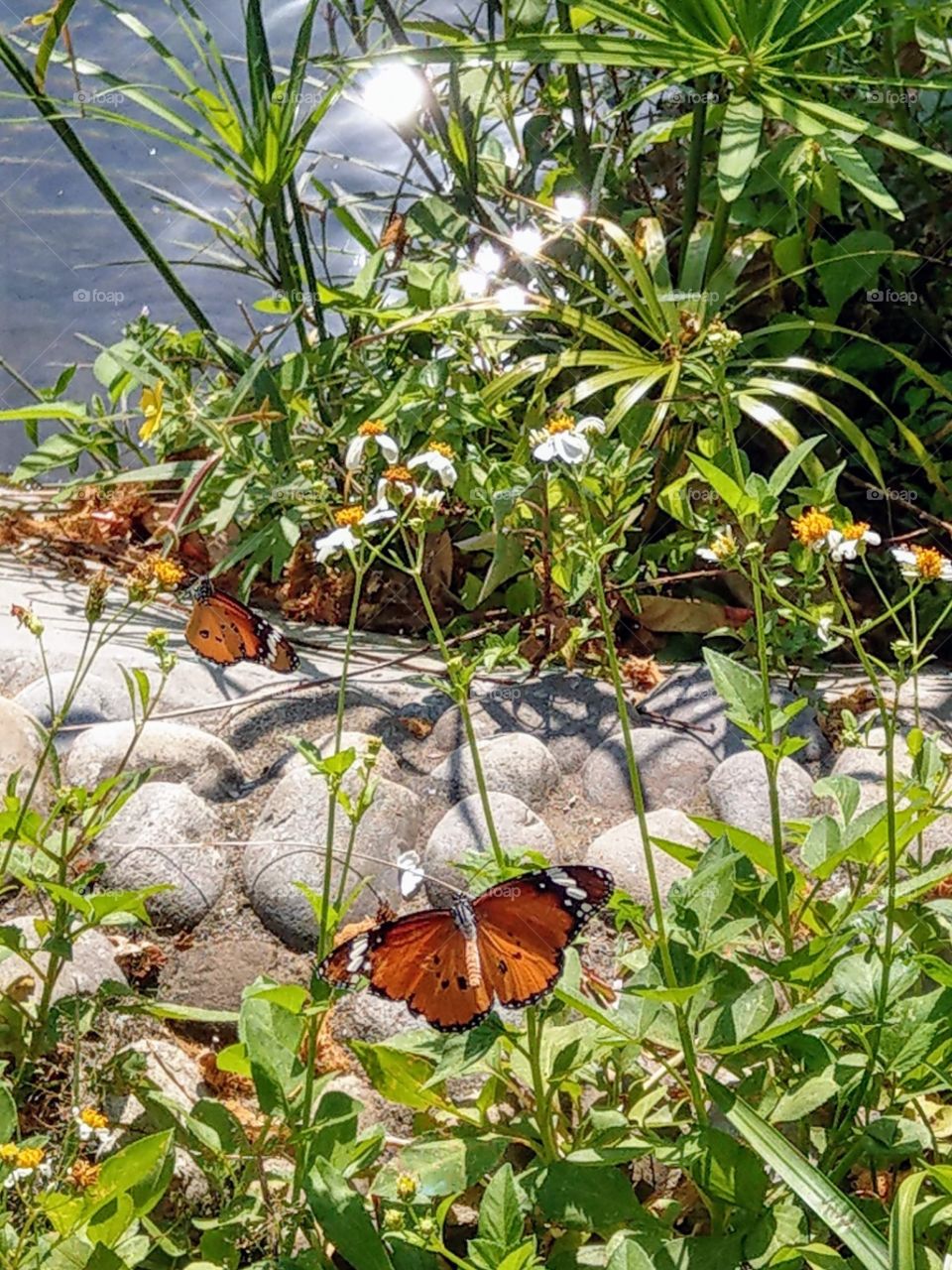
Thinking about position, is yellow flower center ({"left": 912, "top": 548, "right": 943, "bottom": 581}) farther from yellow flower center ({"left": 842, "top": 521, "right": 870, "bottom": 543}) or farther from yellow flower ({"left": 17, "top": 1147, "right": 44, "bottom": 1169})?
yellow flower ({"left": 17, "top": 1147, "right": 44, "bottom": 1169})

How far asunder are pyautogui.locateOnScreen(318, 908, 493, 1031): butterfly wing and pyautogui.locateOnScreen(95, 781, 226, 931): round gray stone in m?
0.64

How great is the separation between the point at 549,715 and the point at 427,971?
0.99 meters

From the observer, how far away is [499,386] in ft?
7.27

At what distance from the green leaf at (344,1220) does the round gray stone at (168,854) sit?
63cm

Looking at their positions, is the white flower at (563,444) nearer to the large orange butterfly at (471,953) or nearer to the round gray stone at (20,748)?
the large orange butterfly at (471,953)

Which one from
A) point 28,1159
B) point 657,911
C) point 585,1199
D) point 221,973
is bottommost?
point 221,973

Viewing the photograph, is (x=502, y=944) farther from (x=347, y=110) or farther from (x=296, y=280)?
(x=347, y=110)

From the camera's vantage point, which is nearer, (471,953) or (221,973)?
(471,953)

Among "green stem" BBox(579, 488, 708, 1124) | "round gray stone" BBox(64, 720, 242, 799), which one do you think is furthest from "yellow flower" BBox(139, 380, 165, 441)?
"green stem" BBox(579, 488, 708, 1124)

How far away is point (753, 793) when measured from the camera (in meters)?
1.83

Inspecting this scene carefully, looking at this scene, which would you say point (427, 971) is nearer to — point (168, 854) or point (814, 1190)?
point (814, 1190)

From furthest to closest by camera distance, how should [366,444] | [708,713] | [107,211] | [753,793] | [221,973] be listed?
[107,211], [708,713], [753,793], [221,973], [366,444]

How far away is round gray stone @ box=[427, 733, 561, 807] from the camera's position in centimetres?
189

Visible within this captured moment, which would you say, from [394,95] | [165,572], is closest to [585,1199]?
[165,572]
